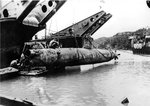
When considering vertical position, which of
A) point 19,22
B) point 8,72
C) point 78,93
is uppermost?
point 19,22

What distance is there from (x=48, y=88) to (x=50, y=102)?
243cm

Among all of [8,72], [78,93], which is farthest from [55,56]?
[78,93]

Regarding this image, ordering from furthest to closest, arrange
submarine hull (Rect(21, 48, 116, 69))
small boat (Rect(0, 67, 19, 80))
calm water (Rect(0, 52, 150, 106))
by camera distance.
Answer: submarine hull (Rect(21, 48, 116, 69)) < small boat (Rect(0, 67, 19, 80)) < calm water (Rect(0, 52, 150, 106))

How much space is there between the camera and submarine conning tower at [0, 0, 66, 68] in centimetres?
1491

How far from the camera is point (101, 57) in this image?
59.2 ft

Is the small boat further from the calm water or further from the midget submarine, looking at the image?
the calm water

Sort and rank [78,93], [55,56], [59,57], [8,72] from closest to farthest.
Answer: [78,93] < [8,72] < [55,56] < [59,57]

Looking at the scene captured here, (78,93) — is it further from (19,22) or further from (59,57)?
(19,22)

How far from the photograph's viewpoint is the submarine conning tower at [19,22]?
14914 mm

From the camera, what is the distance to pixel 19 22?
15.9 meters

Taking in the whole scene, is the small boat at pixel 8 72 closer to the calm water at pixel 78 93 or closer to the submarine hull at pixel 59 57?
the submarine hull at pixel 59 57

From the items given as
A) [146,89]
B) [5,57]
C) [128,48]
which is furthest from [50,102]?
[128,48]

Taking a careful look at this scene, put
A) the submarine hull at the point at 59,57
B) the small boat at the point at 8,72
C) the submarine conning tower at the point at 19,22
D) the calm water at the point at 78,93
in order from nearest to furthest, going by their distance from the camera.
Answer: the calm water at the point at 78,93 < the small boat at the point at 8,72 < the submarine hull at the point at 59,57 < the submarine conning tower at the point at 19,22

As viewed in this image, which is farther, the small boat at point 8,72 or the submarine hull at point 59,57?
the submarine hull at point 59,57
